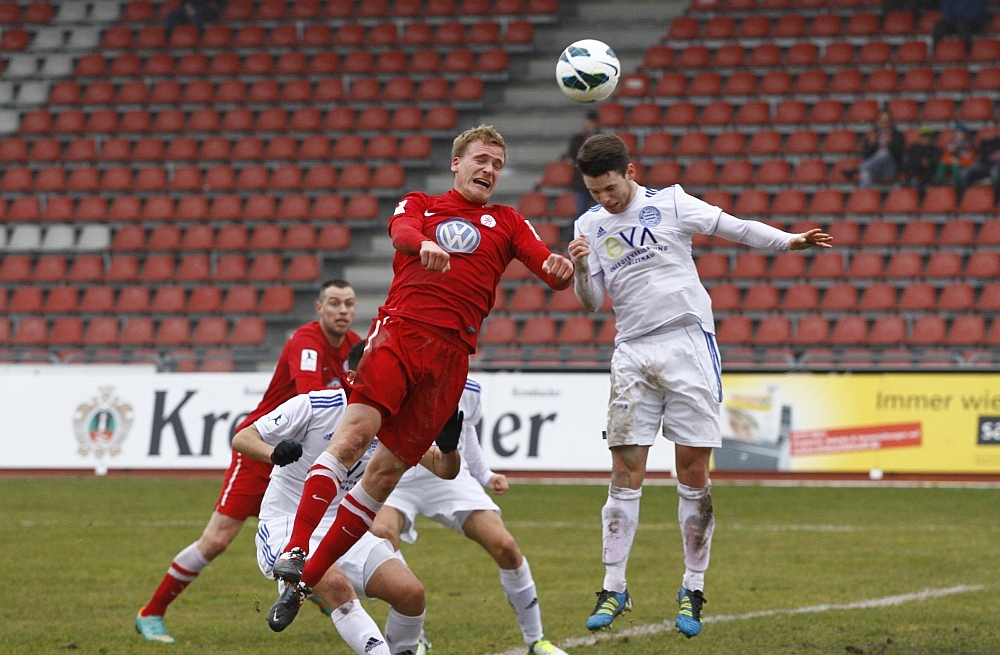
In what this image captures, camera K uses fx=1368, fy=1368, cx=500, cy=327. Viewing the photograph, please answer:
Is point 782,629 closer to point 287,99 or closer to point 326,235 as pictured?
point 326,235

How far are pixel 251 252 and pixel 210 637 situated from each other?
16.7 meters

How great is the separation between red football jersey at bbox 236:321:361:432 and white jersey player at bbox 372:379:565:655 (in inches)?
32.0

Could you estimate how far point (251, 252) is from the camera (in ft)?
80.1

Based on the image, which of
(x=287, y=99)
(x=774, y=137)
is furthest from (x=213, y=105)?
(x=774, y=137)

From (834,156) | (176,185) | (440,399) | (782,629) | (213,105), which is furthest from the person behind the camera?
(213,105)

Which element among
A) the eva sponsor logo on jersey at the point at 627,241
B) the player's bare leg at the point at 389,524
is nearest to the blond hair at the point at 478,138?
the eva sponsor logo on jersey at the point at 627,241

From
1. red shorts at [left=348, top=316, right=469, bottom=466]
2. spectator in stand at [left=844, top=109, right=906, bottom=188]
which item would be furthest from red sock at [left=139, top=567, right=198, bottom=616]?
spectator in stand at [left=844, top=109, right=906, bottom=188]

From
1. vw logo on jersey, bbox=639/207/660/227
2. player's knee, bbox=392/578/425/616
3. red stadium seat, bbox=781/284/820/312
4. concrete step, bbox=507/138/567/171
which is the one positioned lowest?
player's knee, bbox=392/578/425/616

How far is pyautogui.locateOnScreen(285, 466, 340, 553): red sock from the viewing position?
629cm

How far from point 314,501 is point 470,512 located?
1.79 m

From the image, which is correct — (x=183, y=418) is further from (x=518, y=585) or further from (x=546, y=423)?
(x=518, y=585)

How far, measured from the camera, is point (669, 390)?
741cm

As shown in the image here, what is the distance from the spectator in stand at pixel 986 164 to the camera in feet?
71.5

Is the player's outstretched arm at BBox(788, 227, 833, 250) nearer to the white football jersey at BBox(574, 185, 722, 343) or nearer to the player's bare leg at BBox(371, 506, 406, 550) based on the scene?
the white football jersey at BBox(574, 185, 722, 343)
